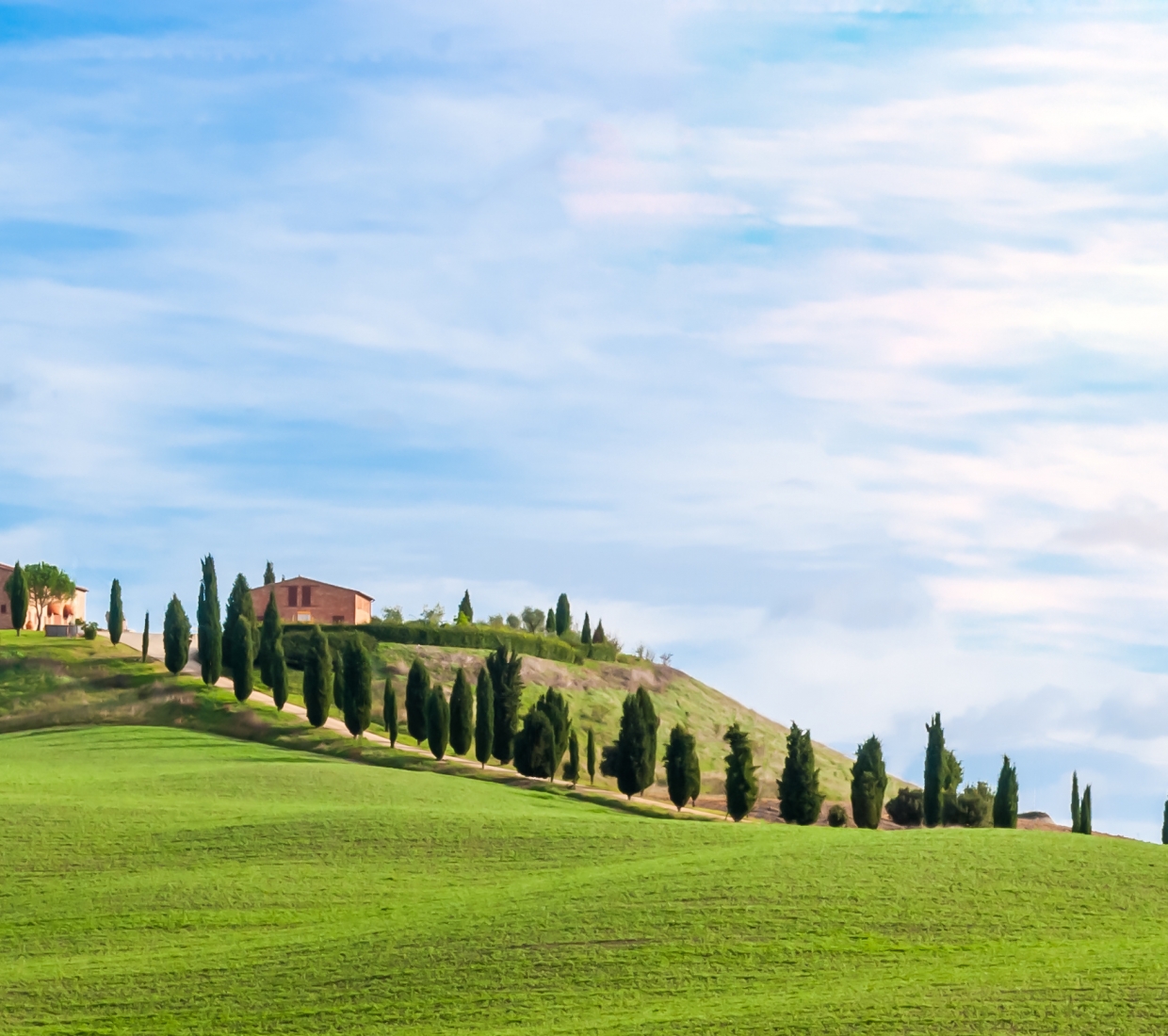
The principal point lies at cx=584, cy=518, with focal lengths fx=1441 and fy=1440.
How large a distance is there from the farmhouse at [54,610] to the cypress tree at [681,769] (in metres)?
53.2

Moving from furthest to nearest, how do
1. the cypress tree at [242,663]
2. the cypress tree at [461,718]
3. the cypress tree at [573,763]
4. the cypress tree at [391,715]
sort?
the cypress tree at [242,663]
the cypress tree at [391,715]
the cypress tree at [461,718]
the cypress tree at [573,763]

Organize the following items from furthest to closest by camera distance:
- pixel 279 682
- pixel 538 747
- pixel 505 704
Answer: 1. pixel 279 682
2. pixel 505 704
3. pixel 538 747

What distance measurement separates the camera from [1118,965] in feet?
95.9

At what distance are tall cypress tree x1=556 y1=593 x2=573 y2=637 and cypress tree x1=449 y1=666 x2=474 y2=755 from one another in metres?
41.0

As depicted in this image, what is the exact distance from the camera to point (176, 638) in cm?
7812

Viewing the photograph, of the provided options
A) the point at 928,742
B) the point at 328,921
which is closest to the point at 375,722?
the point at 928,742

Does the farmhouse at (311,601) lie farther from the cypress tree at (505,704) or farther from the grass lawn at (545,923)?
the grass lawn at (545,923)

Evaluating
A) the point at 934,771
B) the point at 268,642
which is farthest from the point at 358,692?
the point at 934,771

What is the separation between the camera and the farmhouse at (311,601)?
100812 millimetres

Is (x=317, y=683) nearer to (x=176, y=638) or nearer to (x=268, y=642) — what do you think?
(x=268, y=642)

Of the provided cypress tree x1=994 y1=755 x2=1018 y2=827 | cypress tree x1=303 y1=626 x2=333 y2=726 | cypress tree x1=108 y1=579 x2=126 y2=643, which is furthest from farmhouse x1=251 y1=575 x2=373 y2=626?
cypress tree x1=994 y1=755 x2=1018 y2=827

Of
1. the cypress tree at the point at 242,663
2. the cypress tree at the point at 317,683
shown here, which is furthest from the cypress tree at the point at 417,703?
the cypress tree at the point at 242,663

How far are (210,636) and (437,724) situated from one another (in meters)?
18.3

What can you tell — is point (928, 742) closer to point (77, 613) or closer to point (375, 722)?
point (375, 722)
